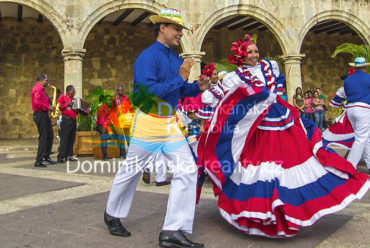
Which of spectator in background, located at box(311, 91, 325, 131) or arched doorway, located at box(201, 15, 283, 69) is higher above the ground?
arched doorway, located at box(201, 15, 283, 69)

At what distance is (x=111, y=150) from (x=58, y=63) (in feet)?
24.8

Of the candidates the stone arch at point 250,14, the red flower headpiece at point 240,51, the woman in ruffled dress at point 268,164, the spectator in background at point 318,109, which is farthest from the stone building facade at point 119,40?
the woman in ruffled dress at point 268,164

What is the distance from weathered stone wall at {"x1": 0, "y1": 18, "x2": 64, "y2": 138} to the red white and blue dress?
12.6m

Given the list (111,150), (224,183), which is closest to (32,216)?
(224,183)

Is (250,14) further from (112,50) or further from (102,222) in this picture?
(102,222)

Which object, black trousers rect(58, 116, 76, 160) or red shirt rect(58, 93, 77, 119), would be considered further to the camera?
red shirt rect(58, 93, 77, 119)

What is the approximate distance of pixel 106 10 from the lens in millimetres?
10719

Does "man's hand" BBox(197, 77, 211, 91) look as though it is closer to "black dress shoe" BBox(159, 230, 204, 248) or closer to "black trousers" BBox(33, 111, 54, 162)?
"black dress shoe" BBox(159, 230, 204, 248)

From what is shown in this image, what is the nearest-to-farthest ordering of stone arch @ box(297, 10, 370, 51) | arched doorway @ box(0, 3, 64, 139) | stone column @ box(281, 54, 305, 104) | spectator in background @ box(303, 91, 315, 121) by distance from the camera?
spectator in background @ box(303, 91, 315, 121) → stone column @ box(281, 54, 305, 104) → stone arch @ box(297, 10, 370, 51) → arched doorway @ box(0, 3, 64, 139)

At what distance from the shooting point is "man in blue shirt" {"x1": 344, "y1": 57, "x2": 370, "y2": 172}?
5.31m

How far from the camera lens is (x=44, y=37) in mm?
14320

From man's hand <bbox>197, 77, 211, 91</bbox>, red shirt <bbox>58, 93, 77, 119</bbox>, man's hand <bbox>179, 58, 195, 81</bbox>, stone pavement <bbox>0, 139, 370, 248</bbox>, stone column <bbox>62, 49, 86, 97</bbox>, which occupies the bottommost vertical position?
stone pavement <bbox>0, 139, 370, 248</bbox>

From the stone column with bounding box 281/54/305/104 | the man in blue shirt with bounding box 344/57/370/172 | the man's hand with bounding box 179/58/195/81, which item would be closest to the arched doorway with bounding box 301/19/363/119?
the stone column with bounding box 281/54/305/104

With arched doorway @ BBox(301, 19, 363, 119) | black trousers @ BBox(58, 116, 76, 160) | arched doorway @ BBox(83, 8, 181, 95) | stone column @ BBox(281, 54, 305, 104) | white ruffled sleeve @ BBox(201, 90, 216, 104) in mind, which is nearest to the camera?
white ruffled sleeve @ BBox(201, 90, 216, 104)
